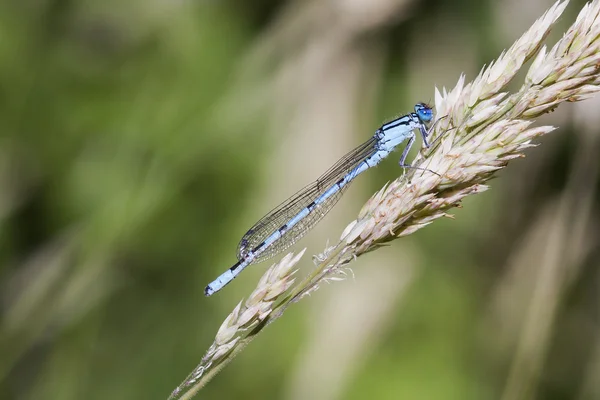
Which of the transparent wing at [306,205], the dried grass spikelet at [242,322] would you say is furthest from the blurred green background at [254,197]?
the dried grass spikelet at [242,322]

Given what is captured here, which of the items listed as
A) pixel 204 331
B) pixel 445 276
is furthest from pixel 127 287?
pixel 445 276

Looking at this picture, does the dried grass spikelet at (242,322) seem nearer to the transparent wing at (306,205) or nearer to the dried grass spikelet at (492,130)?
the dried grass spikelet at (492,130)

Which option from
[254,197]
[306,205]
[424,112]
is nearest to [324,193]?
[306,205]

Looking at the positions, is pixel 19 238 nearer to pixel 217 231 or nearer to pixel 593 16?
pixel 217 231

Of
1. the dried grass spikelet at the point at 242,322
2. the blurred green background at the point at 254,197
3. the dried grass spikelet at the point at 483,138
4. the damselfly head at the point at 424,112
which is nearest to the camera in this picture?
the dried grass spikelet at the point at 242,322

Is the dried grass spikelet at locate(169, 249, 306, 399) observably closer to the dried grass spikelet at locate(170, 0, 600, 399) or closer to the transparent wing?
the dried grass spikelet at locate(170, 0, 600, 399)
